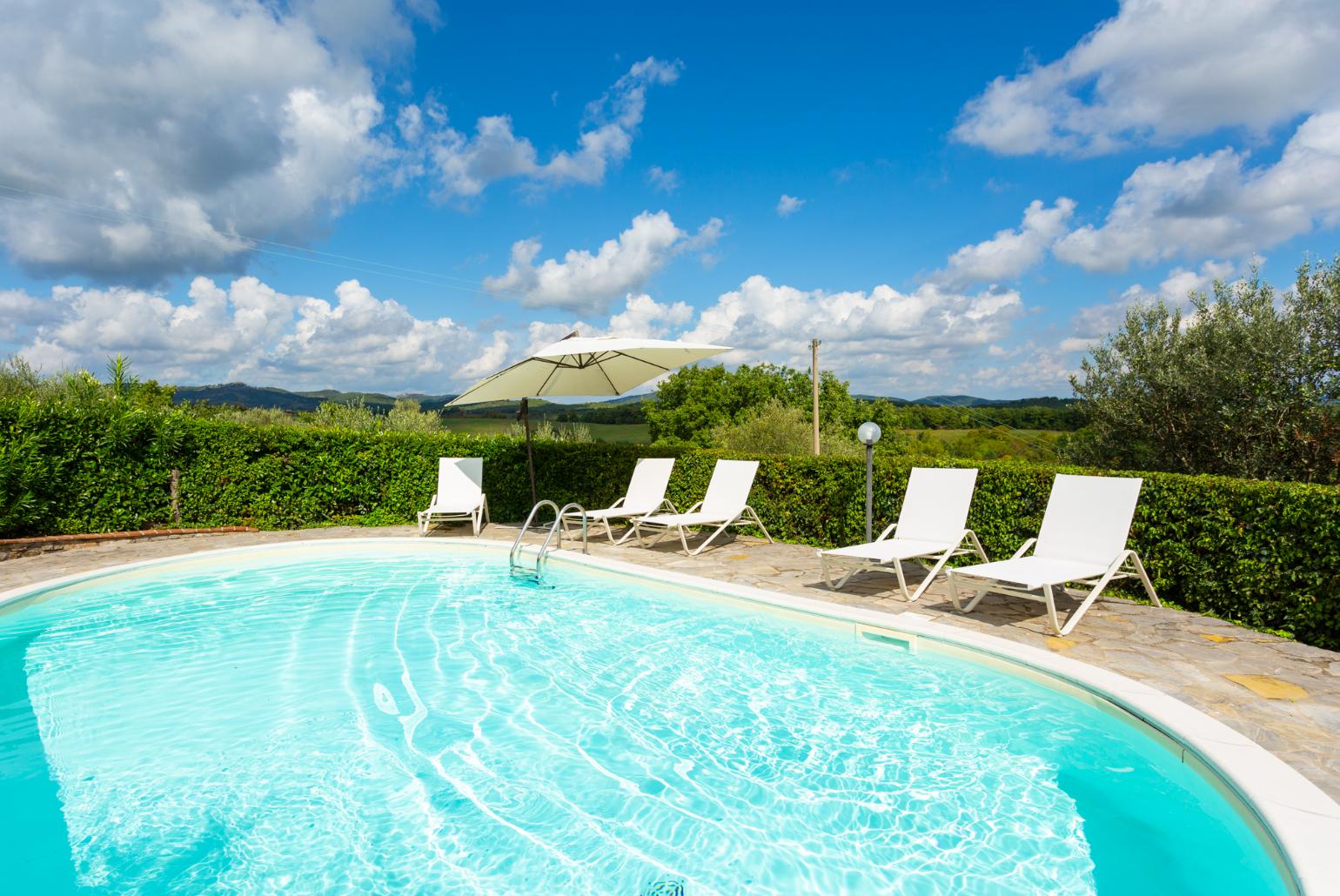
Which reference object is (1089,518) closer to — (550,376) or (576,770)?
(576,770)

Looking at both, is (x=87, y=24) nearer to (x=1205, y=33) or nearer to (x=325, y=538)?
(x=325, y=538)

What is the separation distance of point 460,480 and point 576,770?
797cm

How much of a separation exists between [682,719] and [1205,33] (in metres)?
10.8

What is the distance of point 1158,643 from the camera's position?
458 centimetres

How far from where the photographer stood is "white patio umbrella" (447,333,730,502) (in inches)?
348

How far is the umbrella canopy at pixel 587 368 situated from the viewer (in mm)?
8828

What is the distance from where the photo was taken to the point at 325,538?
9.55 meters

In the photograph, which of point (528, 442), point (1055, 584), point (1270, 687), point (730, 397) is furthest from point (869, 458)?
point (730, 397)

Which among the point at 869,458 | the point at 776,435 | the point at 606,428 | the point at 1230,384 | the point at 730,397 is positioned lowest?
the point at 869,458

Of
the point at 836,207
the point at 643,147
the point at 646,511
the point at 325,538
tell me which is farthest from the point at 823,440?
the point at 325,538

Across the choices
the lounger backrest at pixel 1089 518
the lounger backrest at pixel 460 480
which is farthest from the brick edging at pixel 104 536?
the lounger backrest at pixel 1089 518

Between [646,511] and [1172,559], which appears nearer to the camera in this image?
[1172,559]

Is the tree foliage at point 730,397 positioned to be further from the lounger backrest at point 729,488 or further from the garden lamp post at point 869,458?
the garden lamp post at point 869,458

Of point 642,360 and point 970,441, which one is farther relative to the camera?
point 970,441
